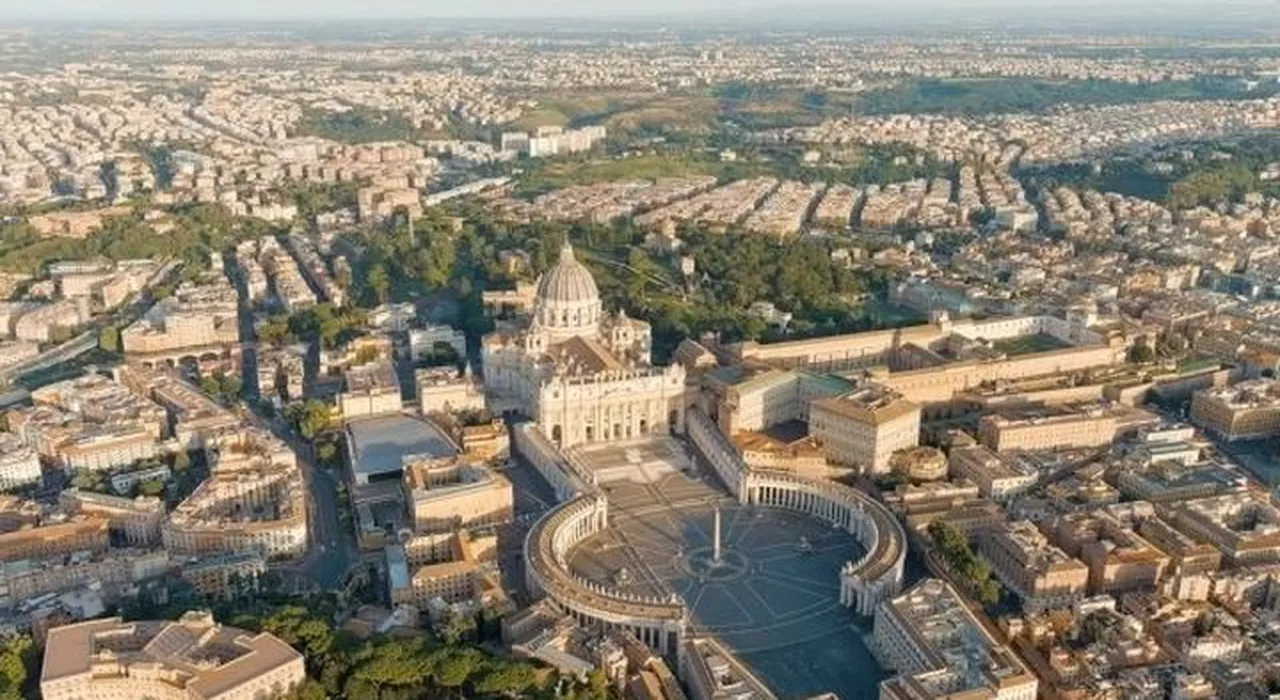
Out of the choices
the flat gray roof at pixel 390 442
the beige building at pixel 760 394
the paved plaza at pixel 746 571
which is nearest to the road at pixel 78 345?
the flat gray roof at pixel 390 442

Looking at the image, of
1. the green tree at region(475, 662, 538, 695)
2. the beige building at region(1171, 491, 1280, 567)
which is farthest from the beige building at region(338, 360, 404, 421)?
the beige building at region(1171, 491, 1280, 567)

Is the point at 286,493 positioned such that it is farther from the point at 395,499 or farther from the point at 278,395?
Answer: the point at 278,395

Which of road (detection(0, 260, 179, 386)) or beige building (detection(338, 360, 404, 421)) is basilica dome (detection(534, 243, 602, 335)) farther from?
road (detection(0, 260, 179, 386))

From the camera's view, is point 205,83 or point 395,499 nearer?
point 395,499

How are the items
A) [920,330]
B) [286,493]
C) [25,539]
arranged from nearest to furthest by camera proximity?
[25,539]
[286,493]
[920,330]

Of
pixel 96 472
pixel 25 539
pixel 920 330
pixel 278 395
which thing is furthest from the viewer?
pixel 920 330

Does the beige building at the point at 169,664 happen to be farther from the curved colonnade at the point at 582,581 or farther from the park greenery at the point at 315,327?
the park greenery at the point at 315,327

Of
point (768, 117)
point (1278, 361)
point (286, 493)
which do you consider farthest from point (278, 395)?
point (768, 117)
